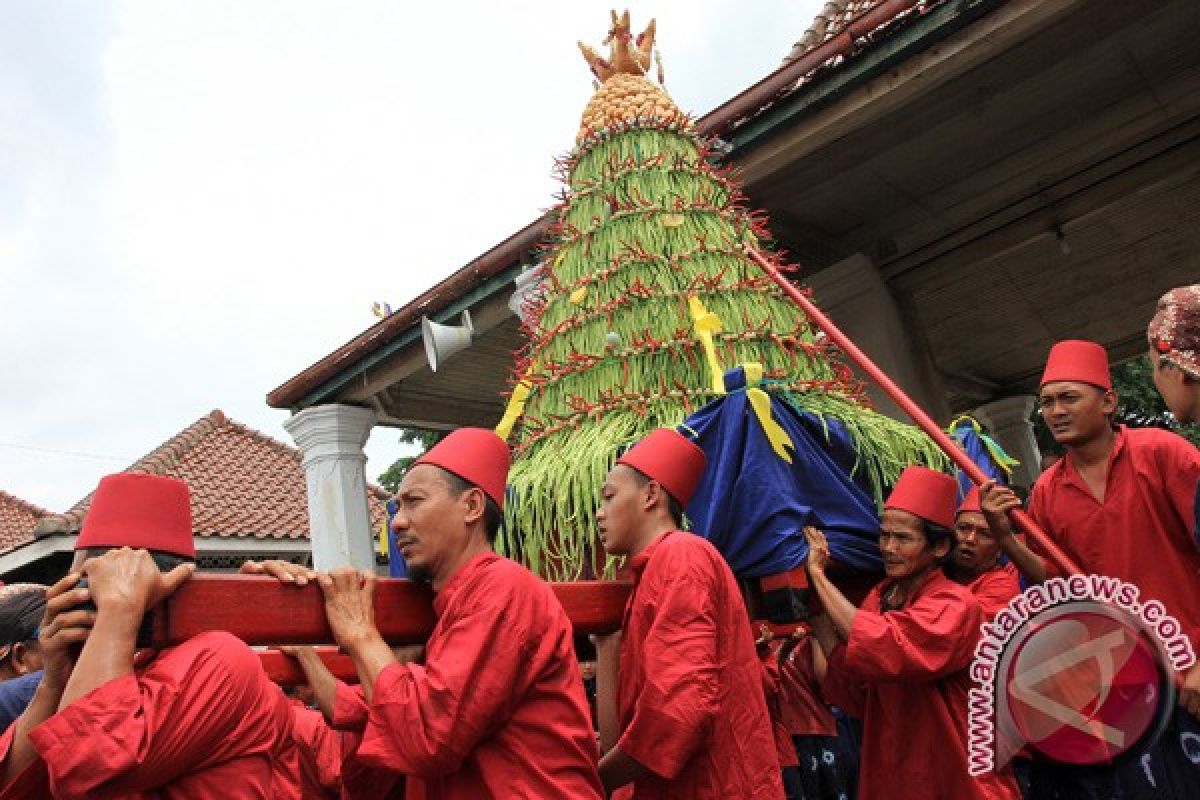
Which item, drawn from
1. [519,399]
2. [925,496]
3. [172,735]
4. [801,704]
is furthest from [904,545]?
[172,735]

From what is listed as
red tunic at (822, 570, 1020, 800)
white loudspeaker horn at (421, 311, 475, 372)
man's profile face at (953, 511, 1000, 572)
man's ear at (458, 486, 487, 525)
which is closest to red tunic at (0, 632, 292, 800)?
man's ear at (458, 486, 487, 525)

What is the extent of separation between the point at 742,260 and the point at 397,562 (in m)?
1.59

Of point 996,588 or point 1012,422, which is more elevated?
point 1012,422

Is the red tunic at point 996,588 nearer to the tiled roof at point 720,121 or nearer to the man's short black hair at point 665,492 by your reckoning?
the man's short black hair at point 665,492

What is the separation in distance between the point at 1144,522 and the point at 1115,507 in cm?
8

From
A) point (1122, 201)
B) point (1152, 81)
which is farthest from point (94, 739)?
point (1122, 201)

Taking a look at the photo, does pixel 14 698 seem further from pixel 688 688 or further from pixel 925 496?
pixel 925 496

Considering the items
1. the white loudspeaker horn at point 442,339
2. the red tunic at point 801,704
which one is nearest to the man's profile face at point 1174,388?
the red tunic at point 801,704

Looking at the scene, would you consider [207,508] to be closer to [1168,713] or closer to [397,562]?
[397,562]

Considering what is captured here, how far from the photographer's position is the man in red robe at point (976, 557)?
3.46m

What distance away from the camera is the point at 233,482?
47.9 ft

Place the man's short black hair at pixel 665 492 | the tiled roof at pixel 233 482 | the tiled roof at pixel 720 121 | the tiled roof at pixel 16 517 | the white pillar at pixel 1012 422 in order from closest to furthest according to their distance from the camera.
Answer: the man's short black hair at pixel 665 492
the tiled roof at pixel 720 121
the white pillar at pixel 1012 422
the tiled roof at pixel 233 482
the tiled roof at pixel 16 517

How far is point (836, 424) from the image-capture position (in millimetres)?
3312

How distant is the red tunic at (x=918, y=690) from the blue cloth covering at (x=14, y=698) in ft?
7.26
